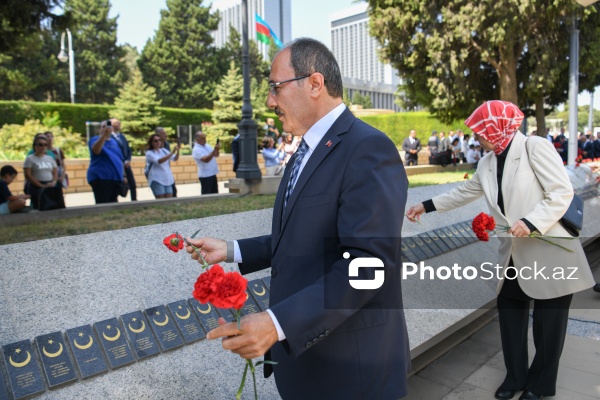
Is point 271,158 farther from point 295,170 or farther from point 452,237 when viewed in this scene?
point 295,170

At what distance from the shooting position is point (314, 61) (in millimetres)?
1752

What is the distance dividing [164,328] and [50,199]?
446 cm

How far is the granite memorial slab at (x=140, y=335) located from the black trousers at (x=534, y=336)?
2.22m

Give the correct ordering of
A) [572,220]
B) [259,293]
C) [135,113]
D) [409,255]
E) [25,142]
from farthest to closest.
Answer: [135,113] < [25,142] < [409,255] < [259,293] < [572,220]

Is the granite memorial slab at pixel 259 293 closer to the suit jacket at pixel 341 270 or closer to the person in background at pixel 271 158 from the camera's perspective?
the suit jacket at pixel 341 270

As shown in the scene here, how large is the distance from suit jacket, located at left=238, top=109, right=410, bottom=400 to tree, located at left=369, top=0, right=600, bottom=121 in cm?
1647

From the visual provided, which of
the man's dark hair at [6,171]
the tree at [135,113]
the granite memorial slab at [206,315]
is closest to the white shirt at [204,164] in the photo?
the man's dark hair at [6,171]

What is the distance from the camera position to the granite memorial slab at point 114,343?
2.58 meters

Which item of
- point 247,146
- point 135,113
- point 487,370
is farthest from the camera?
point 135,113

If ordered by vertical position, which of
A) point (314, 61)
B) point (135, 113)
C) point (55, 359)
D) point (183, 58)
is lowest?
point (55, 359)

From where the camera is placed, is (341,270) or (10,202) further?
(10,202)

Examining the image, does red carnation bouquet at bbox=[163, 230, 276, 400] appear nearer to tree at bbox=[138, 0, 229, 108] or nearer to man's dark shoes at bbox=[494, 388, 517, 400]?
man's dark shoes at bbox=[494, 388, 517, 400]

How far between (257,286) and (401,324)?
67.1 inches

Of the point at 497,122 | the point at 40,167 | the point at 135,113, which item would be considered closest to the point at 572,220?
the point at 497,122
